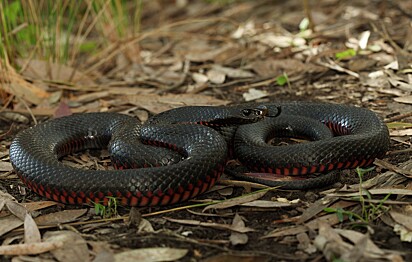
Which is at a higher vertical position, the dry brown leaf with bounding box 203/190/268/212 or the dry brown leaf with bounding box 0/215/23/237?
the dry brown leaf with bounding box 0/215/23/237

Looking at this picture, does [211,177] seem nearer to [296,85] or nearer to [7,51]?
[296,85]

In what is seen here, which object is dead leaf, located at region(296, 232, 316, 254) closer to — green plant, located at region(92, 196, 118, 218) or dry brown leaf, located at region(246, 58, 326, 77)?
green plant, located at region(92, 196, 118, 218)

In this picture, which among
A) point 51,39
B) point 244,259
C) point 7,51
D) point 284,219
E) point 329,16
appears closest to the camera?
point 244,259

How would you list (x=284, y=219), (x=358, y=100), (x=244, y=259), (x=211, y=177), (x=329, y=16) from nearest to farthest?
1. (x=244, y=259)
2. (x=284, y=219)
3. (x=211, y=177)
4. (x=358, y=100)
5. (x=329, y=16)

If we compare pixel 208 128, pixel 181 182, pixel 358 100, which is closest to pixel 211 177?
pixel 181 182

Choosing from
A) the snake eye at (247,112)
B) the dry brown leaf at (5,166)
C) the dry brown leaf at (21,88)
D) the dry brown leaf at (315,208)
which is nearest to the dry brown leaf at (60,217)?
the dry brown leaf at (5,166)

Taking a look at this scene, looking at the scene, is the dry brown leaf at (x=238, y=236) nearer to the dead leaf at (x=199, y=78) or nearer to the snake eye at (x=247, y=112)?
the snake eye at (x=247, y=112)

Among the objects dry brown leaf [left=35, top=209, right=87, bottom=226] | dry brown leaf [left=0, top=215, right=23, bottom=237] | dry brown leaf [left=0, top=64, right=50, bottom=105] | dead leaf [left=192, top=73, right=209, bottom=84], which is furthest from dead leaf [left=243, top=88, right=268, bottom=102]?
dry brown leaf [left=0, top=215, right=23, bottom=237]
